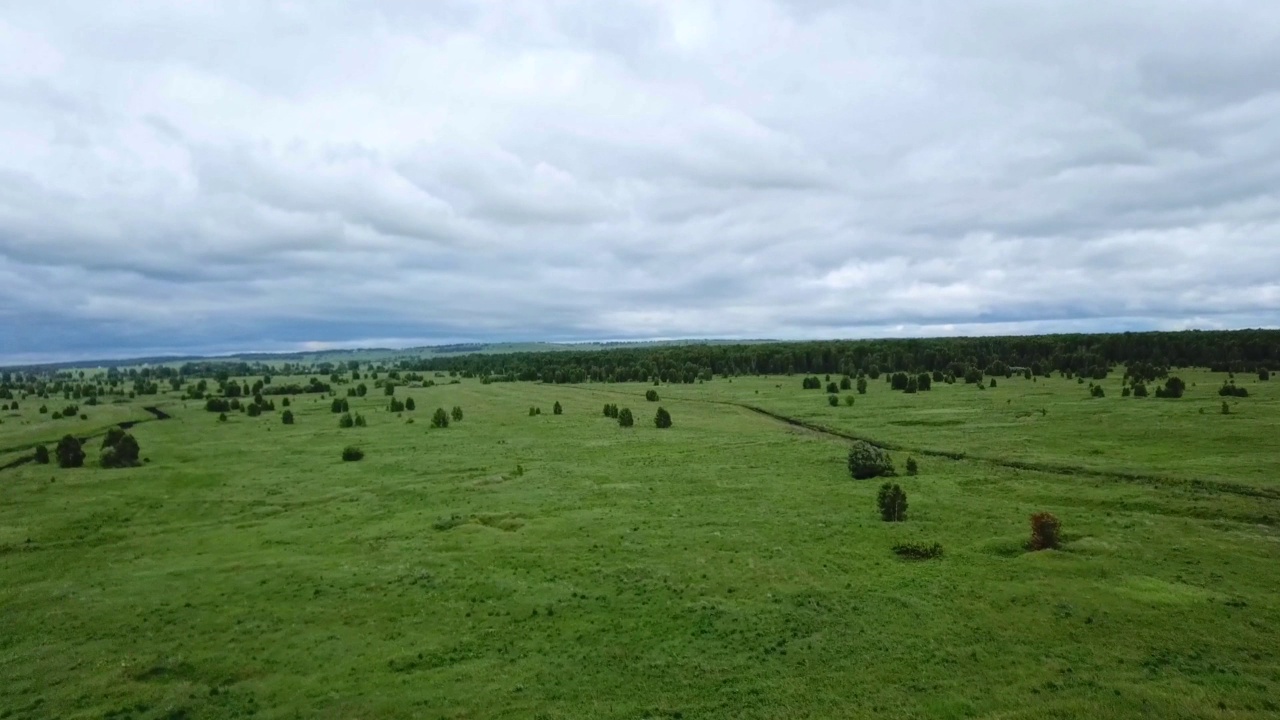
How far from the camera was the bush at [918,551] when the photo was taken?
140ft

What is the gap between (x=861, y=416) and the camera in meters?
103

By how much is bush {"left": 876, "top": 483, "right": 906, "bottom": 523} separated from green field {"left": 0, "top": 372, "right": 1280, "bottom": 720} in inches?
51.7

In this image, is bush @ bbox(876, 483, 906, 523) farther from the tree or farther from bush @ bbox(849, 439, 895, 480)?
Result: the tree

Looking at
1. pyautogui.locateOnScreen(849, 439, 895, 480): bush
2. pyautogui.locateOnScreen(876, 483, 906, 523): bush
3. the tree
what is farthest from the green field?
Result: pyautogui.locateOnScreen(849, 439, 895, 480): bush

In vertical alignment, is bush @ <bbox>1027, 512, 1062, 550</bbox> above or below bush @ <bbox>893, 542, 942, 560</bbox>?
above

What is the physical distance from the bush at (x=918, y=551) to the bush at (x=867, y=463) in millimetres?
20511

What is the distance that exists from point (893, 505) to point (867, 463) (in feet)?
46.9

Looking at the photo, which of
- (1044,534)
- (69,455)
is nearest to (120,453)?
(69,455)

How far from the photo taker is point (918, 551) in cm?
4291

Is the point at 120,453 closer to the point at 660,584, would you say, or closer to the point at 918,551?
the point at 660,584

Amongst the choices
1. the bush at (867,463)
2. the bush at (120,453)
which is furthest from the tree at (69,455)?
the bush at (867,463)

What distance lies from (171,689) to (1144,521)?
176ft

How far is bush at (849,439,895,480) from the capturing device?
64.2 m

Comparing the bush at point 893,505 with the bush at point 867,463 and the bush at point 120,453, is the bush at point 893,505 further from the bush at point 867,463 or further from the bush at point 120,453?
the bush at point 120,453
